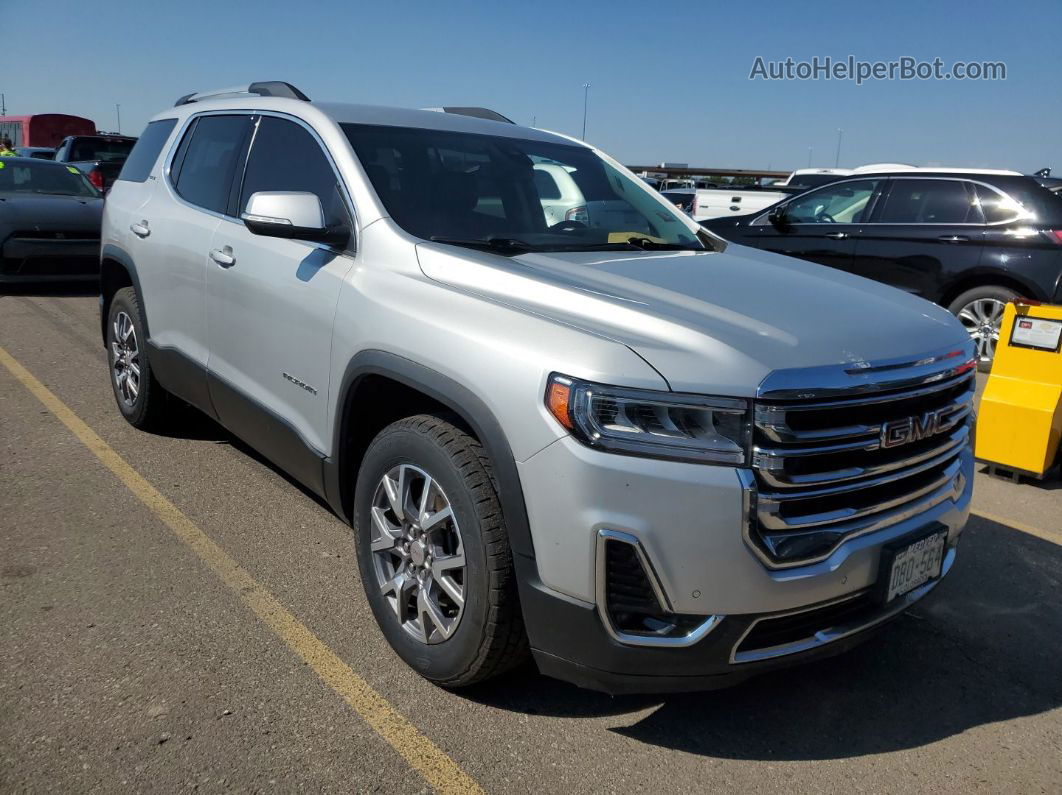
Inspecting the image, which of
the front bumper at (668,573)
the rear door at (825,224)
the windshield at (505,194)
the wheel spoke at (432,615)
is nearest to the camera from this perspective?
the front bumper at (668,573)

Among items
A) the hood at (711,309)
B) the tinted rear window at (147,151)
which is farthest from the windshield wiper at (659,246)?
the tinted rear window at (147,151)

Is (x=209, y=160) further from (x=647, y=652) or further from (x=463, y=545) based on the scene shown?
(x=647, y=652)

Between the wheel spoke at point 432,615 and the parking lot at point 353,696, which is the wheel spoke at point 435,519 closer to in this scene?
the wheel spoke at point 432,615

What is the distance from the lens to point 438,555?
8.95ft

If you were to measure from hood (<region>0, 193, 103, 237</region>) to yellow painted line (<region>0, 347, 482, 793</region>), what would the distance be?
19.4 ft

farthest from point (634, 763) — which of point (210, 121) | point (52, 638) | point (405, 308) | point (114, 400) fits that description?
point (114, 400)

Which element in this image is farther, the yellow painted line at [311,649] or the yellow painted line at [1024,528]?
the yellow painted line at [1024,528]

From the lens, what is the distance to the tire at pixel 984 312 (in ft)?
24.8

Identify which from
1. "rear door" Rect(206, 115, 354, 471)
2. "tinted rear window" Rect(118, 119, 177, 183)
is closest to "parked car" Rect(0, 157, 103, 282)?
"tinted rear window" Rect(118, 119, 177, 183)

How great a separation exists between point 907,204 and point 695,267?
585cm

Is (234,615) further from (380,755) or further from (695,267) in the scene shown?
(695,267)

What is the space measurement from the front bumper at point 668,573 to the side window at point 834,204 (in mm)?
6748

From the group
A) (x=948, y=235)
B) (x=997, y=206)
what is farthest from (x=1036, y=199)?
(x=948, y=235)

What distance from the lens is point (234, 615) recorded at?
3.24 meters
